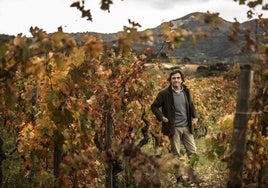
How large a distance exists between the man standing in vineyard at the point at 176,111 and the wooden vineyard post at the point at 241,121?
4.43 metres

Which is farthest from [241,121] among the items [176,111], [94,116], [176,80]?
[176,111]

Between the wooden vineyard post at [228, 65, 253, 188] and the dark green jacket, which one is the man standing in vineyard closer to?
the dark green jacket

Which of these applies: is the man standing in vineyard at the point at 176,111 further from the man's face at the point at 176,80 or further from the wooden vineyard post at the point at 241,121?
the wooden vineyard post at the point at 241,121

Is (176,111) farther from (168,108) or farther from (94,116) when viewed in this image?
(94,116)

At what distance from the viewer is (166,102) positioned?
24.8 feet

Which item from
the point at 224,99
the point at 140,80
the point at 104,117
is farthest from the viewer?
the point at 224,99

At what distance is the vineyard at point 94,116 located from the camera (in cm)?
285

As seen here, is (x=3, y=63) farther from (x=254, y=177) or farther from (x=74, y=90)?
(x=254, y=177)

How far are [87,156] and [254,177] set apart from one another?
1932 millimetres

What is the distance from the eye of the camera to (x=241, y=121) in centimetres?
293

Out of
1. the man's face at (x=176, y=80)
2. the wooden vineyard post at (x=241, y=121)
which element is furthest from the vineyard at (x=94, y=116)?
the man's face at (x=176, y=80)

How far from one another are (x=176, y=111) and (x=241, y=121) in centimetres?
467

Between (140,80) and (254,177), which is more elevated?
(140,80)

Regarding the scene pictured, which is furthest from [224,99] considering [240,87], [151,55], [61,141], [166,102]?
[240,87]
